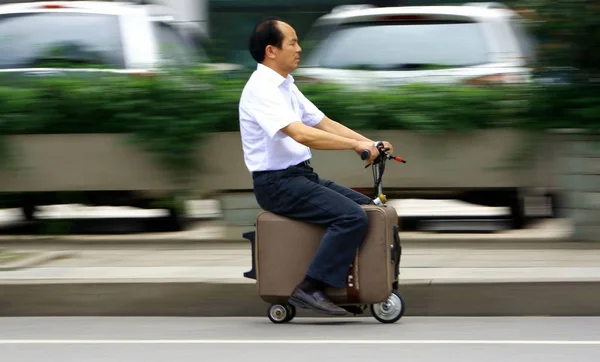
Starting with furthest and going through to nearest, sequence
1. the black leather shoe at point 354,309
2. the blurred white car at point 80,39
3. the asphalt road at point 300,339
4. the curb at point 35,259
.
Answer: the blurred white car at point 80,39, the curb at point 35,259, the black leather shoe at point 354,309, the asphalt road at point 300,339

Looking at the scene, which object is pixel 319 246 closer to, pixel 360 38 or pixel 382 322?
pixel 382 322

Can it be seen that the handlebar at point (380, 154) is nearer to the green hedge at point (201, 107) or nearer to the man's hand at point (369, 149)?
the man's hand at point (369, 149)

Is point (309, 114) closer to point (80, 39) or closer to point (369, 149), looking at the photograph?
point (369, 149)

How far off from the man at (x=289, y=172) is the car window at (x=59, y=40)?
10.9 feet

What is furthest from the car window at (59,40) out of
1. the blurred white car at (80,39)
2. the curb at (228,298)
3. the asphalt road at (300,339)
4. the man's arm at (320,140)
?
the man's arm at (320,140)

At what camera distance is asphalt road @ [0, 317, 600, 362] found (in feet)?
20.6

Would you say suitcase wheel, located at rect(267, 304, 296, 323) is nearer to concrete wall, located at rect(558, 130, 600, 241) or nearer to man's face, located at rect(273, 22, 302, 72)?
man's face, located at rect(273, 22, 302, 72)

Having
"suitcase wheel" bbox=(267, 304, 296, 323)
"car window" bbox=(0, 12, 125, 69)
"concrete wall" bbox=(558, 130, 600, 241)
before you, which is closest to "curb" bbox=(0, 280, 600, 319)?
"suitcase wheel" bbox=(267, 304, 296, 323)

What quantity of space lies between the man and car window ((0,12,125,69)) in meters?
3.33

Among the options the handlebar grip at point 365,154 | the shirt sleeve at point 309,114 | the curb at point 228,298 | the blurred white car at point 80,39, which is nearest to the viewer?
the handlebar grip at point 365,154

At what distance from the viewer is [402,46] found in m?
10.3

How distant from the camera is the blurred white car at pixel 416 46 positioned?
9617mm
